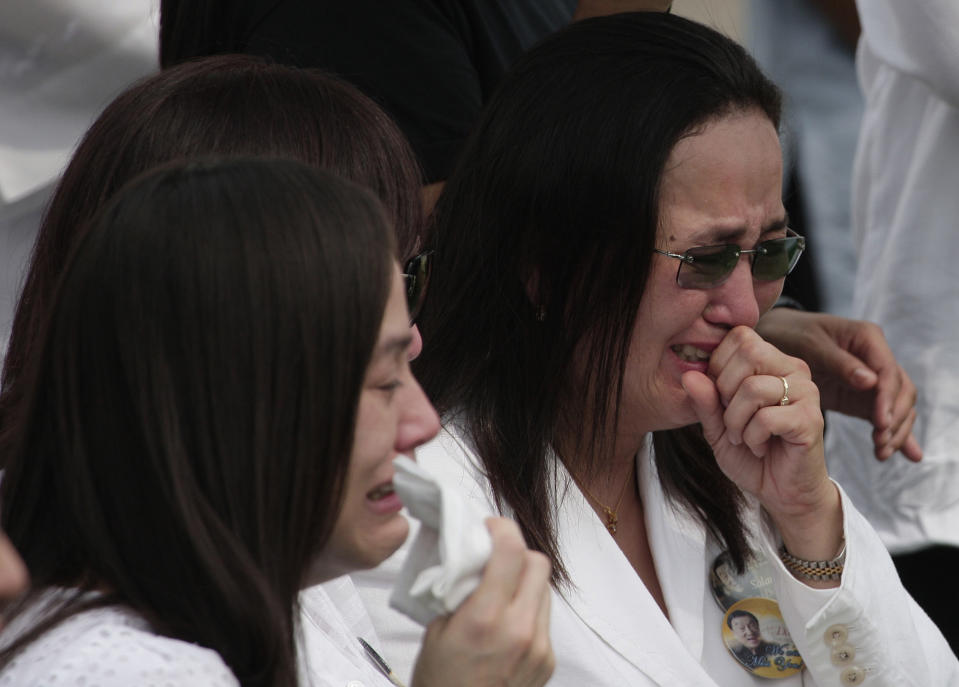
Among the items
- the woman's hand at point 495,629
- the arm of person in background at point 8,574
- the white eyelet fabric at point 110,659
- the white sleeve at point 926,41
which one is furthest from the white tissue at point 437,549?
the white sleeve at point 926,41

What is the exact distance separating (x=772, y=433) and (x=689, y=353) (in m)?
0.18

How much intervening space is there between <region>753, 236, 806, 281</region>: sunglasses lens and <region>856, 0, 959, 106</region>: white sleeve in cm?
72

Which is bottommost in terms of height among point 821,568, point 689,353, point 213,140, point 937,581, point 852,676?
point 937,581

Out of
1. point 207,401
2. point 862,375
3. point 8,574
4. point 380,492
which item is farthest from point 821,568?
point 8,574

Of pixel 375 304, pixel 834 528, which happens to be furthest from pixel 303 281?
pixel 834 528

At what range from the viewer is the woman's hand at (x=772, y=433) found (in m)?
2.20

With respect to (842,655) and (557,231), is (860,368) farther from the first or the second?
(557,231)

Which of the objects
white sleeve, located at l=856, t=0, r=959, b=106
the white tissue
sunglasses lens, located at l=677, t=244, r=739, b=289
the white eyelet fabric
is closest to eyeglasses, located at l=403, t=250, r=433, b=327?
sunglasses lens, located at l=677, t=244, r=739, b=289

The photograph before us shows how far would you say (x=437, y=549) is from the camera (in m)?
1.36

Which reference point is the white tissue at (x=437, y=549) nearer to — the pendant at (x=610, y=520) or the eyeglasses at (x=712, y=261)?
the eyeglasses at (x=712, y=261)

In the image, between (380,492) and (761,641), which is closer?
(380,492)

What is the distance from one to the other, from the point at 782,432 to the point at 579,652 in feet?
1.56

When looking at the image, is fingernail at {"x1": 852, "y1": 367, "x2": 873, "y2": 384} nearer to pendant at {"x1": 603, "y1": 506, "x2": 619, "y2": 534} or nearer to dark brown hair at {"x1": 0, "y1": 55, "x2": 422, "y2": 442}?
pendant at {"x1": 603, "y1": 506, "x2": 619, "y2": 534}

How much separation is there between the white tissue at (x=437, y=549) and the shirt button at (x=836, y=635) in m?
1.07
